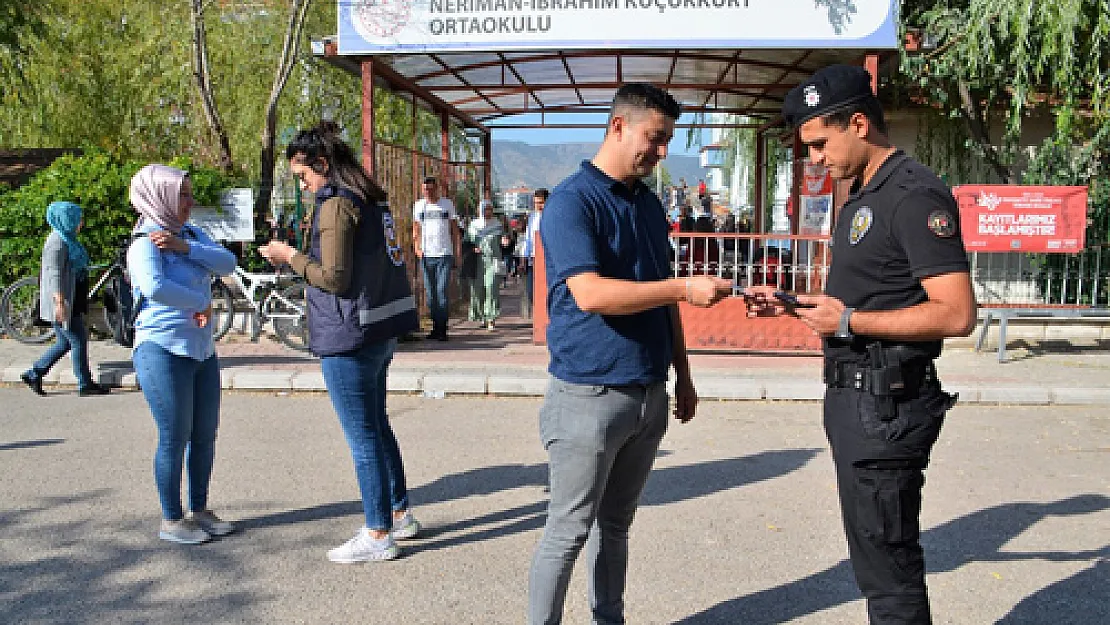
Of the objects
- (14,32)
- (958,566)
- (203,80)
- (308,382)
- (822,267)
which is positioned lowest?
(958,566)

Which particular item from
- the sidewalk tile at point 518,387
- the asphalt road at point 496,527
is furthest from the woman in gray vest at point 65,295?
the sidewalk tile at point 518,387

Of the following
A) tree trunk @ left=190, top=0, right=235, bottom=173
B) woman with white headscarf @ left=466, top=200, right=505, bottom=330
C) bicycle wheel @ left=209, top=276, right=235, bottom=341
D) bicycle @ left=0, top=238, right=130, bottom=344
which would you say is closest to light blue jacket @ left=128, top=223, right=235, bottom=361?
bicycle wheel @ left=209, top=276, right=235, bottom=341

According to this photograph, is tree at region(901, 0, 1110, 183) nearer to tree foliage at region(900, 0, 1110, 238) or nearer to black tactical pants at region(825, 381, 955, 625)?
tree foliage at region(900, 0, 1110, 238)

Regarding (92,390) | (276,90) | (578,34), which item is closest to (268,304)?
(92,390)

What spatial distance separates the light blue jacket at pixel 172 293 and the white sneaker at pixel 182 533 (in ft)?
2.72

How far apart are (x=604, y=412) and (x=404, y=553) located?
6.09 feet

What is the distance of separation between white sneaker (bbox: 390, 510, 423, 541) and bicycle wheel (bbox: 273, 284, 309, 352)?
5.83m

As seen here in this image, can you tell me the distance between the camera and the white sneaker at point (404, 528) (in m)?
4.14

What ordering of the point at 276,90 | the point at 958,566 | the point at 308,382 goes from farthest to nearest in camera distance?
the point at 276,90, the point at 308,382, the point at 958,566

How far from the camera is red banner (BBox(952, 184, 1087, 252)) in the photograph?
356 inches

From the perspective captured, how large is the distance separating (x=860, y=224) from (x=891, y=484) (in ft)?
2.45

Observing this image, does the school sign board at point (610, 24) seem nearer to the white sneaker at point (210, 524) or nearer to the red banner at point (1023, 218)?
the red banner at point (1023, 218)

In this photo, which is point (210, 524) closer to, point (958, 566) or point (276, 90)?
point (958, 566)

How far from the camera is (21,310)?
32.1 feet
